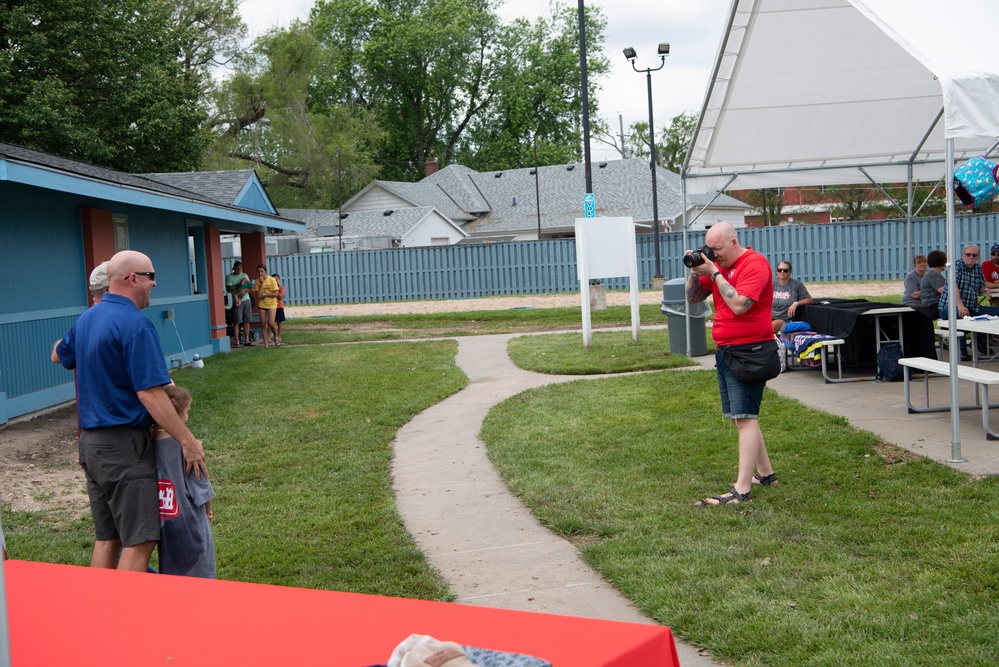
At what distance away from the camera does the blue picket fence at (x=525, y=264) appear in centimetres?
3194

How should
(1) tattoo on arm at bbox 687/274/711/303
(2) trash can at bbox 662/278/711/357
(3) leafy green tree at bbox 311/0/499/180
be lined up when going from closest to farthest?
(1) tattoo on arm at bbox 687/274/711/303 < (2) trash can at bbox 662/278/711/357 < (3) leafy green tree at bbox 311/0/499/180

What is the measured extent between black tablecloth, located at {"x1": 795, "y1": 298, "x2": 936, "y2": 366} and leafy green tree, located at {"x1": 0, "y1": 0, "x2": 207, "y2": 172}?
2365cm

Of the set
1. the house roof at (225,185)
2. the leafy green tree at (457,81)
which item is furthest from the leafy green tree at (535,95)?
the house roof at (225,185)

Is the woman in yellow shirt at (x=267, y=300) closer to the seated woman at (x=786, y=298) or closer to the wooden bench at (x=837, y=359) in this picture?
the seated woman at (x=786, y=298)

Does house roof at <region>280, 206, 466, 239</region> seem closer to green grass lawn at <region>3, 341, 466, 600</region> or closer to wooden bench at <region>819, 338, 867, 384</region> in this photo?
green grass lawn at <region>3, 341, 466, 600</region>

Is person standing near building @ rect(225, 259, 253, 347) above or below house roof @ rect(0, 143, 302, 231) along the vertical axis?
below

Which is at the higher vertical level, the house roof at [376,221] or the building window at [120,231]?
the house roof at [376,221]

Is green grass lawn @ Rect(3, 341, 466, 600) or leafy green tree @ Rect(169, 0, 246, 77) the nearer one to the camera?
green grass lawn @ Rect(3, 341, 466, 600)

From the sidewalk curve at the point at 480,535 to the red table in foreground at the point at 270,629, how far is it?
196 centimetres

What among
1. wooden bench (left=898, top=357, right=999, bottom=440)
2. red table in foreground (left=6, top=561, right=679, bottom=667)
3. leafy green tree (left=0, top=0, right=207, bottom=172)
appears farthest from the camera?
leafy green tree (left=0, top=0, right=207, bottom=172)

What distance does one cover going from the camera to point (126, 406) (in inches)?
177

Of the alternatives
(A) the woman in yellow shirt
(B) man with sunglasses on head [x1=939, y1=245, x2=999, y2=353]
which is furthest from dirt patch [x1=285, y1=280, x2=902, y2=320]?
(B) man with sunglasses on head [x1=939, y1=245, x2=999, y2=353]

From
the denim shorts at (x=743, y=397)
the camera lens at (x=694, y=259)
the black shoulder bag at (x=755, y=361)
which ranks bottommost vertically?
the denim shorts at (x=743, y=397)

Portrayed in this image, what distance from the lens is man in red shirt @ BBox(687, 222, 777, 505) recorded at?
6.05m
